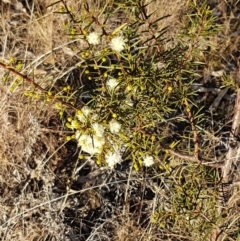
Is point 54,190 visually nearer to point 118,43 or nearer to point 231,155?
point 231,155

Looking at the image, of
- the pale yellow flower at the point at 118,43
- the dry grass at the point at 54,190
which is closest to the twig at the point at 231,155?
the dry grass at the point at 54,190

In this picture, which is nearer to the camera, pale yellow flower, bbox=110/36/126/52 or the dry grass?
pale yellow flower, bbox=110/36/126/52

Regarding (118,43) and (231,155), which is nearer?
(118,43)

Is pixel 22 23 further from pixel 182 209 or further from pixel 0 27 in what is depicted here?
pixel 182 209

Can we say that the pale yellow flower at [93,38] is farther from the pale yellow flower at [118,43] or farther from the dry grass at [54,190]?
the dry grass at [54,190]

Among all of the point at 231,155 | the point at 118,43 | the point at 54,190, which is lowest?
the point at 54,190

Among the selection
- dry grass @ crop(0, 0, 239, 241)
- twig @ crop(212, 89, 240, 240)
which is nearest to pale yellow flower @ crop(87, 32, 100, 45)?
twig @ crop(212, 89, 240, 240)

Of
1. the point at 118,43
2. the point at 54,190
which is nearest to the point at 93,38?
the point at 118,43

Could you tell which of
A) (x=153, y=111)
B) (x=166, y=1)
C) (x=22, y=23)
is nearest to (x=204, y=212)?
(x=153, y=111)

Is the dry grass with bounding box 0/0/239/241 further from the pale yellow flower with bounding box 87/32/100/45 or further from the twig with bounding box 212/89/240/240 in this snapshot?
the pale yellow flower with bounding box 87/32/100/45

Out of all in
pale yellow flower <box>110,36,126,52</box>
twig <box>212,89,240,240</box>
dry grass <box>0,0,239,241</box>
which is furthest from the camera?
dry grass <box>0,0,239,241</box>

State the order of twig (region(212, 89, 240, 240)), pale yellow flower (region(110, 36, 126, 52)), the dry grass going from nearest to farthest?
pale yellow flower (region(110, 36, 126, 52)) < twig (region(212, 89, 240, 240)) < the dry grass

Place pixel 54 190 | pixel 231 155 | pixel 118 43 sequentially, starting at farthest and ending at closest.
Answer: pixel 54 190
pixel 231 155
pixel 118 43

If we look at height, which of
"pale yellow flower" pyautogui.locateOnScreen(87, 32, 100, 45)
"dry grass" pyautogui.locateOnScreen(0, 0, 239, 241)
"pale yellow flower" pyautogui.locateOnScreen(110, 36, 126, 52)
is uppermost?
"pale yellow flower" pyautogui.locateOnScreen(87, 32, 100, 45)
